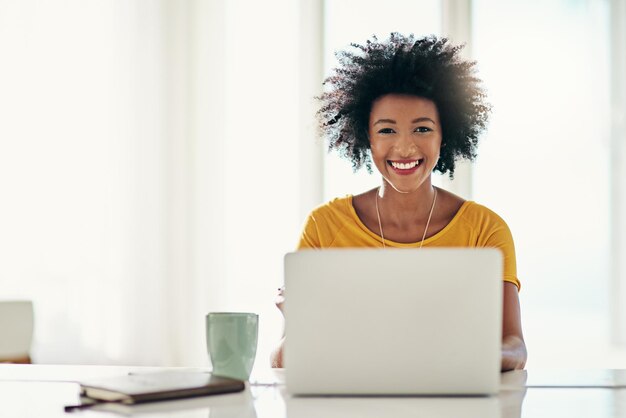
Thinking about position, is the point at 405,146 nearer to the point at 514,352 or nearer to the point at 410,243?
the point at 410,243

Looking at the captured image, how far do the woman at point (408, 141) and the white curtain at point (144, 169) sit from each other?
1.85m

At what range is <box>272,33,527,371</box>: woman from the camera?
2.28 m

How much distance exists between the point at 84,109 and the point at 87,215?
52 cm

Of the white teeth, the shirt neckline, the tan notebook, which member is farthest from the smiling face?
the tan notebook

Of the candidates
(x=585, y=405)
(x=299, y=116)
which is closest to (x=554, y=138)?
(x=299, y=116)

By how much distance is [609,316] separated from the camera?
3914 mm

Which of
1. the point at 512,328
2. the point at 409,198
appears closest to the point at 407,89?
the point at 409,198

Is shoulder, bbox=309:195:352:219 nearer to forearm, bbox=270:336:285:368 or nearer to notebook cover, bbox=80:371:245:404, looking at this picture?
forearm, bbox=270:336:285:368

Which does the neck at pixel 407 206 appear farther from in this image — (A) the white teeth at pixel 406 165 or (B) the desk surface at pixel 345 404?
(B) the desk surface at pixel 345 404

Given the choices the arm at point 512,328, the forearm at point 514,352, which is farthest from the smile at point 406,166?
the forearm at point 514,352

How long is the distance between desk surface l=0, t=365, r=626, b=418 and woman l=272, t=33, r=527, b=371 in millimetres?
934

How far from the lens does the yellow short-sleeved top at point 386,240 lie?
223 cm

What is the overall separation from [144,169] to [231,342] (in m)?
3.09

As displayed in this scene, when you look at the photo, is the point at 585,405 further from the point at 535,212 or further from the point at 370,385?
the point at 535,212
